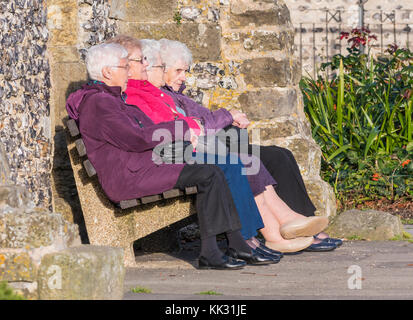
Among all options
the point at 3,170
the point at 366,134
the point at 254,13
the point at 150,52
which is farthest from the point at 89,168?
the point at 366,134

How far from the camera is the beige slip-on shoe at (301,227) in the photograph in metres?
5.02

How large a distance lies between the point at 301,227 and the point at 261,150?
2.27 feet

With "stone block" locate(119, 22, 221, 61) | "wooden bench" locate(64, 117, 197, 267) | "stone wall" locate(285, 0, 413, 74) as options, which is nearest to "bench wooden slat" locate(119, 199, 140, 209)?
"wooden bench" locate(64, 117, 197, 267)

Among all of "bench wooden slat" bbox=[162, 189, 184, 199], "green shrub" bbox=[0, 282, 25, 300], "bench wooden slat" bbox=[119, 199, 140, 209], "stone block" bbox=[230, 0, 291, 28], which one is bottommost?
"green shrub" bbox=[0, 282, 25, 300]

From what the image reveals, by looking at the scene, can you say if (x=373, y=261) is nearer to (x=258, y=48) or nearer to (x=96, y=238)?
(x=96, y=238)

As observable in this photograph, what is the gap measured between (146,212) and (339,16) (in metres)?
9.96

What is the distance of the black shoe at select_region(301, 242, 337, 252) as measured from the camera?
5.39m

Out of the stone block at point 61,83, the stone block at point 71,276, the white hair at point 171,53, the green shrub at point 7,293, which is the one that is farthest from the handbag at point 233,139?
the green shrub at point 7,293

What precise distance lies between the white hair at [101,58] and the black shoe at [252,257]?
1.20 metres

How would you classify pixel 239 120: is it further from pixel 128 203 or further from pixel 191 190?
pixel 128 203

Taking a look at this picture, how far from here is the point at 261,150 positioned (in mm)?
5500

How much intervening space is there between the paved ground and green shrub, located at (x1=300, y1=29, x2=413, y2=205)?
2.07m

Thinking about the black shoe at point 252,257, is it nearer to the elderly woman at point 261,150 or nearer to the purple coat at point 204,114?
the elderly woman at point 261,150

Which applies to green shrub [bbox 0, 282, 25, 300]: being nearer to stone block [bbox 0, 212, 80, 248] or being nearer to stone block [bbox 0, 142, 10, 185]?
stone block [bbox 0, 212, 80, 248]
